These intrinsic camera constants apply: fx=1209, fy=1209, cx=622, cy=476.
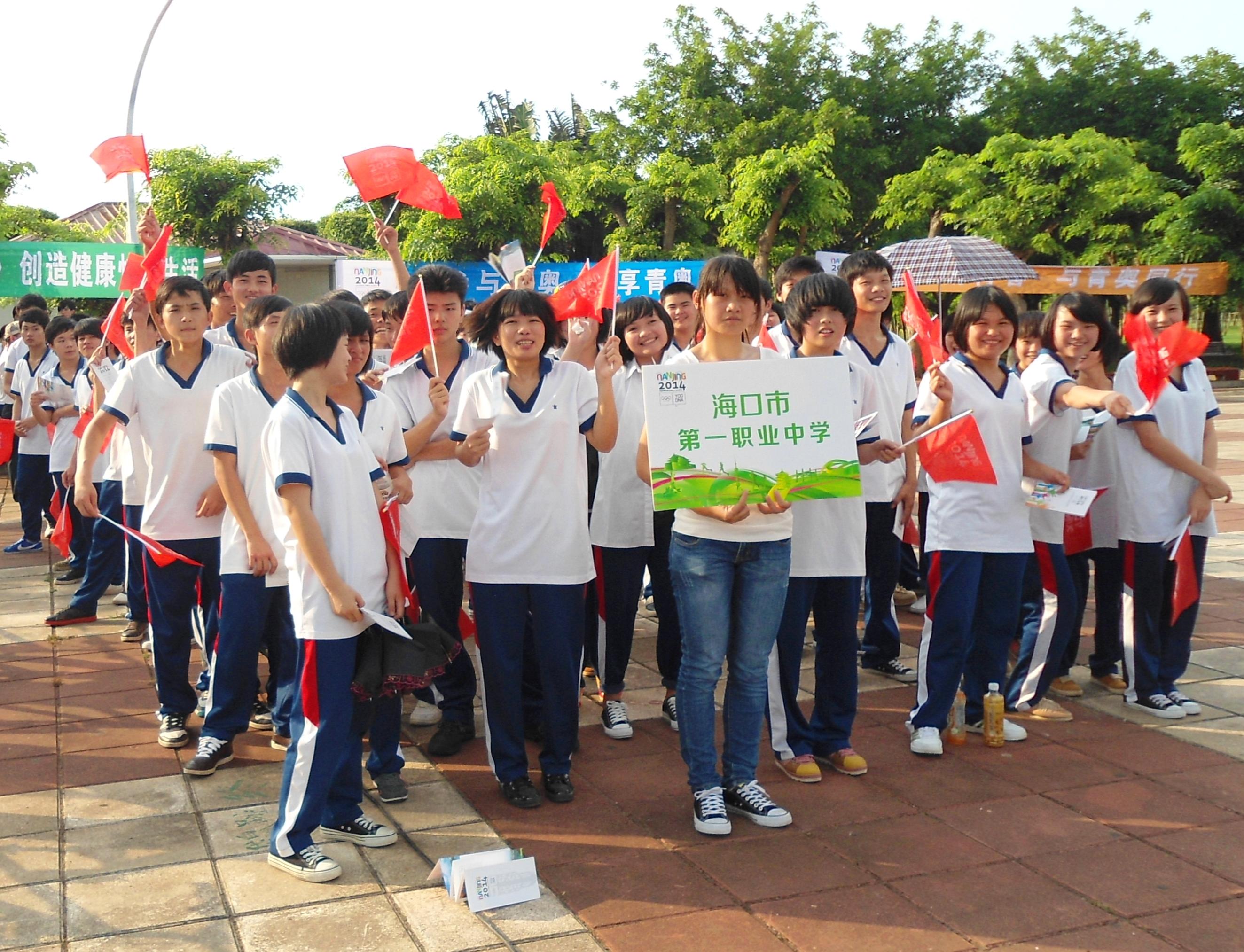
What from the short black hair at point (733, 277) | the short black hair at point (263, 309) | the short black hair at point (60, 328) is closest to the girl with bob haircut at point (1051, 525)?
the short black hair at point (733, 277)

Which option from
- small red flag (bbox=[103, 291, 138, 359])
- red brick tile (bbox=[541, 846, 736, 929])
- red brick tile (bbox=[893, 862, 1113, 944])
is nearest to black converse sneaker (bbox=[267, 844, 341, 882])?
red brick tile (bbox=[541, 846, 736, 929])

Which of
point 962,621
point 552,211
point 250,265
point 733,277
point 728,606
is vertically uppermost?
point 552,211

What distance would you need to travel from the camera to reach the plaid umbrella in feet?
35.3

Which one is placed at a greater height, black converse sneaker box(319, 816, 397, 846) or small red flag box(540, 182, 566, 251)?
small red flag box(540, 182, 566, 251)

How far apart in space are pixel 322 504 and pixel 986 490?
2.37 m

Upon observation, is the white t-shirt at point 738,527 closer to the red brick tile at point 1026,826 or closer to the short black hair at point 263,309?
the red brick tile at point 1026,826

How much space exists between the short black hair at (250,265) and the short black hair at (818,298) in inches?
100.0

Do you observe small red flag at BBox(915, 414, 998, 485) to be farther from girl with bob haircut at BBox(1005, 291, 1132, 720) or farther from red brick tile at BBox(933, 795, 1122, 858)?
red brick tile at BBox(933, 795, 1122, 858)

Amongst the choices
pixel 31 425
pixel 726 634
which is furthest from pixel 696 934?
pixel 31 425

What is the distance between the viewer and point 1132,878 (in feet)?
11.2

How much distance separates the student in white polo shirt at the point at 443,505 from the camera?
4590 mm

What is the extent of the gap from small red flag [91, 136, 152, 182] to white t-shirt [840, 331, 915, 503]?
3.88 m

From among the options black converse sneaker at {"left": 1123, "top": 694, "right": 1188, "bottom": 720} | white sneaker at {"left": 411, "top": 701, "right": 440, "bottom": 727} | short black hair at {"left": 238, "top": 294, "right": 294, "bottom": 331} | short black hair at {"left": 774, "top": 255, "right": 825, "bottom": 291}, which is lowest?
white sneaker at {"left": 411, "top": 701, "right": 440, "bottom": 727}

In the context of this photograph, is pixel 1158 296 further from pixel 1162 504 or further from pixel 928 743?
pixel 928 743
